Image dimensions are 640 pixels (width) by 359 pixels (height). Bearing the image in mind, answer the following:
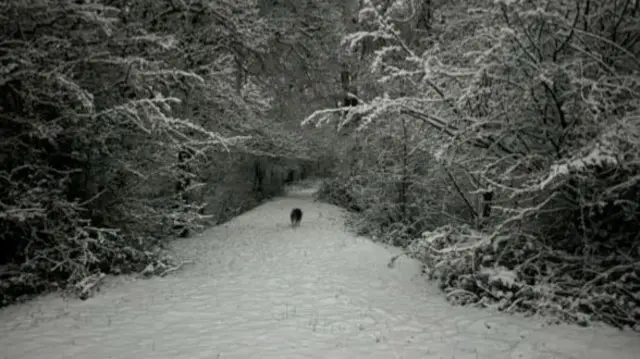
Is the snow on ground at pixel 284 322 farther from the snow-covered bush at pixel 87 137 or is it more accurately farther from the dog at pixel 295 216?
the dog at pixel 295 216

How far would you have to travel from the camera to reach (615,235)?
6.24 m

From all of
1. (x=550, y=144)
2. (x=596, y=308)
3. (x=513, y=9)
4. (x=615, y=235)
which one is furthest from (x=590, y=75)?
(x=596, y=308)

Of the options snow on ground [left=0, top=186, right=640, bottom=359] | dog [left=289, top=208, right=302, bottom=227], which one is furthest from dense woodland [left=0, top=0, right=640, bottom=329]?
dog [left=289, top=208, right=302, bottom=227]

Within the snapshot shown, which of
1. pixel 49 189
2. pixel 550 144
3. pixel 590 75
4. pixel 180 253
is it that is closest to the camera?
pixel 590 75

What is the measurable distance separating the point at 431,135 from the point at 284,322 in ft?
14.0

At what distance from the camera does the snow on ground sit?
5.14 metres

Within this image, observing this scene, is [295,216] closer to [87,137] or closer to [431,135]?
[431,135]

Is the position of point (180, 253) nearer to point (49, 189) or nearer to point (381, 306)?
point (49, 189)

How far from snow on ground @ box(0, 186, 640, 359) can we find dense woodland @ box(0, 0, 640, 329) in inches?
25.3

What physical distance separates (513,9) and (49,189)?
7.81 meters

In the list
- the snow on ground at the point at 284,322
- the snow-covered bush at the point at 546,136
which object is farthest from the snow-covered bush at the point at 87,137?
the snow-covered bush at the point at 546,136

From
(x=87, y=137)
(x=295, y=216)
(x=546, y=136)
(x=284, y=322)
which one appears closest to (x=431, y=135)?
(x=546, y=136)

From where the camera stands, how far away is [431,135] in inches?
326

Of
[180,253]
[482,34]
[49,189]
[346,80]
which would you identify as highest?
[346,80]
